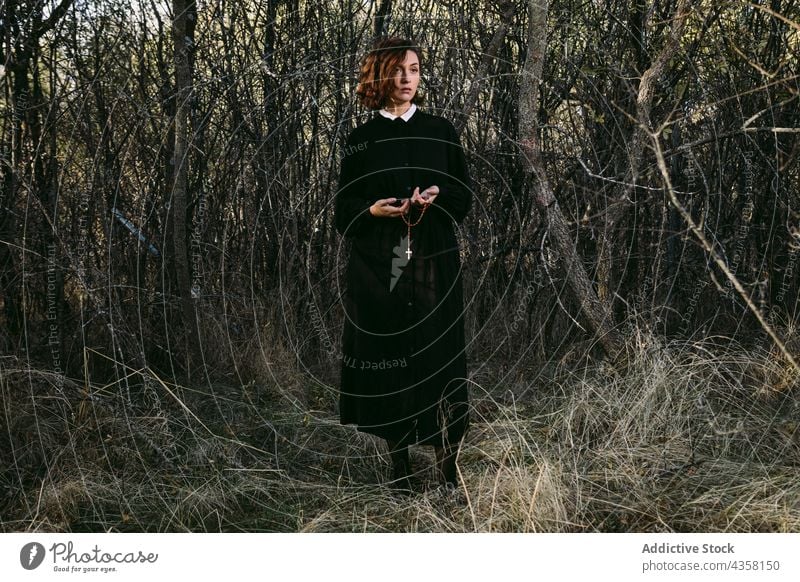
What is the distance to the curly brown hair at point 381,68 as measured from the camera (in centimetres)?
293

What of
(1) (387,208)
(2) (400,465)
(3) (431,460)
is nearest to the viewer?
(1) (387,208)

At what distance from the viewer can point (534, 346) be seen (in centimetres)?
451

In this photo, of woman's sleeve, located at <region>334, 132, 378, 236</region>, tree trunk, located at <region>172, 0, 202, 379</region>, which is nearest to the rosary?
woman's sleeve, located at <region>334, 132, 378, 236</region>

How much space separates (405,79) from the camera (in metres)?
2.98

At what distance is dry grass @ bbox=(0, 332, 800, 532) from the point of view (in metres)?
2.89

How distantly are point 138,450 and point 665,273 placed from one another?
3217 millimetres

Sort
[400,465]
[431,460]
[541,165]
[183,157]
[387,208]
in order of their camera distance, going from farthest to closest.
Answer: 1. [183,157]
2. [541,165]
3. [431,460]
4. [400,465]
5. [387,208]

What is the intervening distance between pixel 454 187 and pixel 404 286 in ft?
1.40

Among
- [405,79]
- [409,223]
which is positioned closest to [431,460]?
[409,223]

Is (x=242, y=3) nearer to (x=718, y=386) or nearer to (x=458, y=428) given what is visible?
(x=458, y=428)

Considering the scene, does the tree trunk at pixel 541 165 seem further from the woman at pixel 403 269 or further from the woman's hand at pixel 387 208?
the woman's hand at pixel 387 208

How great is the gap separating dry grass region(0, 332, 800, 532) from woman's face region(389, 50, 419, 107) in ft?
4.24

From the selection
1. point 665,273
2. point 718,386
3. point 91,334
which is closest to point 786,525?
point 718,386

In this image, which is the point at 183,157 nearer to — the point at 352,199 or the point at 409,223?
the point at 352,199
